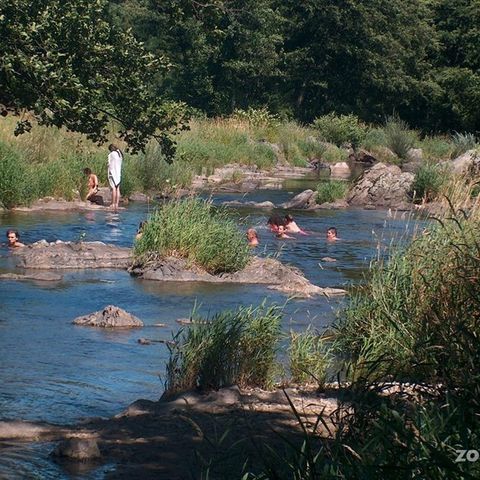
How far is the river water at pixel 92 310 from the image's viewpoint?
401 inches

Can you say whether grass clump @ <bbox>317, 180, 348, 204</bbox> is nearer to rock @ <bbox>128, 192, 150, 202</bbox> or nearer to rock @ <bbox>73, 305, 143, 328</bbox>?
rock @ <bbox>128, 192, 150, 202</bbox>

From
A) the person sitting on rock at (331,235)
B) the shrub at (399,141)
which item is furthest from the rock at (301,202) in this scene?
the shrub at (399,141)

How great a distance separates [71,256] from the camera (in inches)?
760

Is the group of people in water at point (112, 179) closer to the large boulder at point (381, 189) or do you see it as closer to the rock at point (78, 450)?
the large boulder at point (381, 189)

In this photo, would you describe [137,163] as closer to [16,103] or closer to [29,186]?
[29,186]

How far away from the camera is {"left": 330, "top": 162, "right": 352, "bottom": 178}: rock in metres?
44.6

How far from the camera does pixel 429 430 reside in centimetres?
593

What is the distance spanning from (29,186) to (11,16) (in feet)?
55.0

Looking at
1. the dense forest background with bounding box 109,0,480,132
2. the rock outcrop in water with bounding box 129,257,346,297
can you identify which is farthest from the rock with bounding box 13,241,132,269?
the dense forest background with bounding box 109,0,480,132

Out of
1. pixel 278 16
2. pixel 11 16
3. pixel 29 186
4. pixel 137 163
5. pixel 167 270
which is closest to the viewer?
pixel 11 16

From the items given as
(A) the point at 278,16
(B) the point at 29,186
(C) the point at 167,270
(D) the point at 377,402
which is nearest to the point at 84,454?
(D) the point at 377,402

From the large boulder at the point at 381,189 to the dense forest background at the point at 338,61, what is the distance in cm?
2605

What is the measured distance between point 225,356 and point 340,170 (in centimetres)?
3800

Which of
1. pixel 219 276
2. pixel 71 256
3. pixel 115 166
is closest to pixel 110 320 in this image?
pixel 219 276
